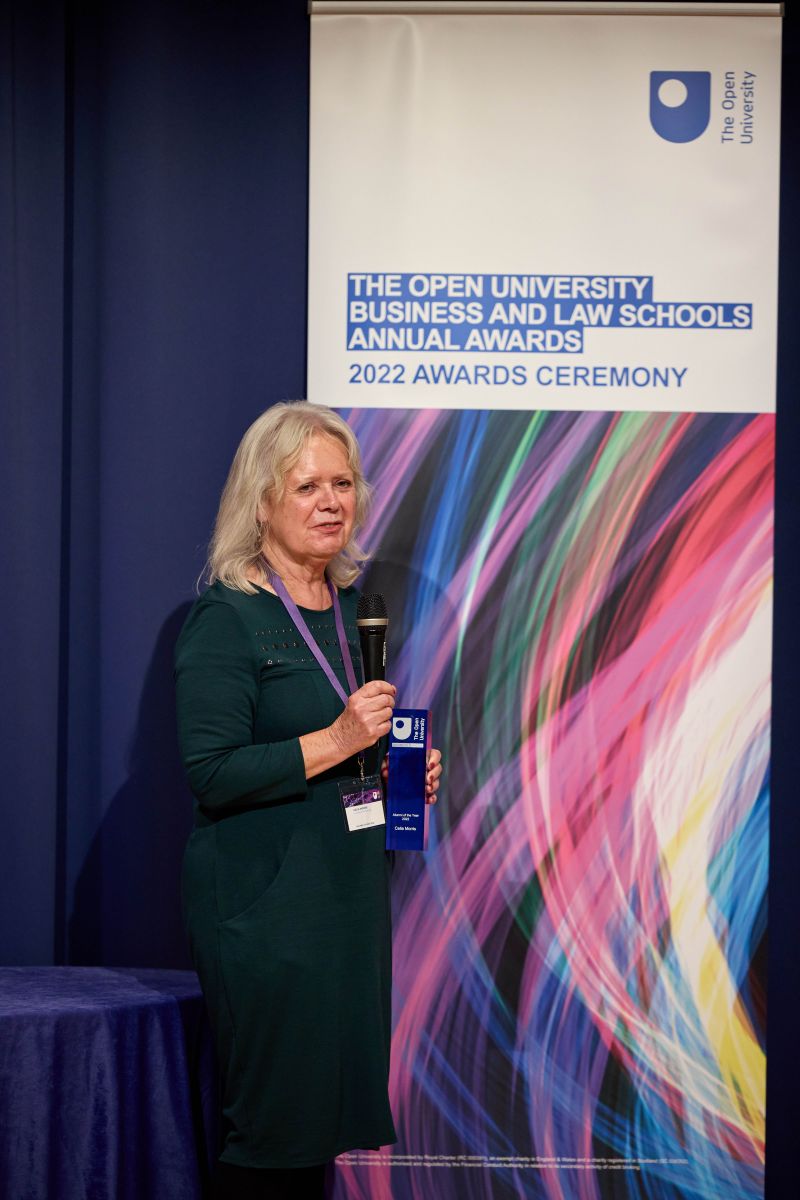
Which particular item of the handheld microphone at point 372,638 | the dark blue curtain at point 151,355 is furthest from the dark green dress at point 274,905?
the dark blue curtain at point 151,355

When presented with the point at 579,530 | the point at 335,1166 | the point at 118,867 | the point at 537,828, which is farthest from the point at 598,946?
the point at 118,867

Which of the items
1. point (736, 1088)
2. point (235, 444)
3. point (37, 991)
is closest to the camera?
point (37, 991)

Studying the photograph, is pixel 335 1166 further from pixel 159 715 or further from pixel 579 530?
pixel 579 530

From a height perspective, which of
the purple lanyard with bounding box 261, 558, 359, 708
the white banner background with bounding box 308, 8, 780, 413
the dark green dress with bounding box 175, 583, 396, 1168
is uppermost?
the white banner background with bounding box 308, 8, 780, 413

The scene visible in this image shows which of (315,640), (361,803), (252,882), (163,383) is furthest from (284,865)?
(163,383)

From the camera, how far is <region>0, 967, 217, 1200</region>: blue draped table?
212 centimetres

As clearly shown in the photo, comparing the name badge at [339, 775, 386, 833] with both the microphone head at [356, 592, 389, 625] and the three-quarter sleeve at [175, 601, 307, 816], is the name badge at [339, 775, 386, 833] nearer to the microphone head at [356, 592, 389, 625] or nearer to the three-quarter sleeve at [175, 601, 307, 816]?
the three-quarter sleeve at [175, 601, 307, 816]

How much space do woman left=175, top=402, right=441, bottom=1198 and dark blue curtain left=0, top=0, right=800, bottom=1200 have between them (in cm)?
75

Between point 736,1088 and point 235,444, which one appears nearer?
point 736,1088

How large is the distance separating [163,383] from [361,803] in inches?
49.9

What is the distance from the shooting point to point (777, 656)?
111 inches

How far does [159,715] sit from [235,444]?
694 millimetres

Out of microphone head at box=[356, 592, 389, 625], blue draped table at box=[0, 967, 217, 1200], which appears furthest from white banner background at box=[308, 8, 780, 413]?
blue draped table at box=[0, 967, 217, 1200]

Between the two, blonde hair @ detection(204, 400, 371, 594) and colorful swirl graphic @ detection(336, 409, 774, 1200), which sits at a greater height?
blonde hair @ detection(204, 400, 371, 594)
